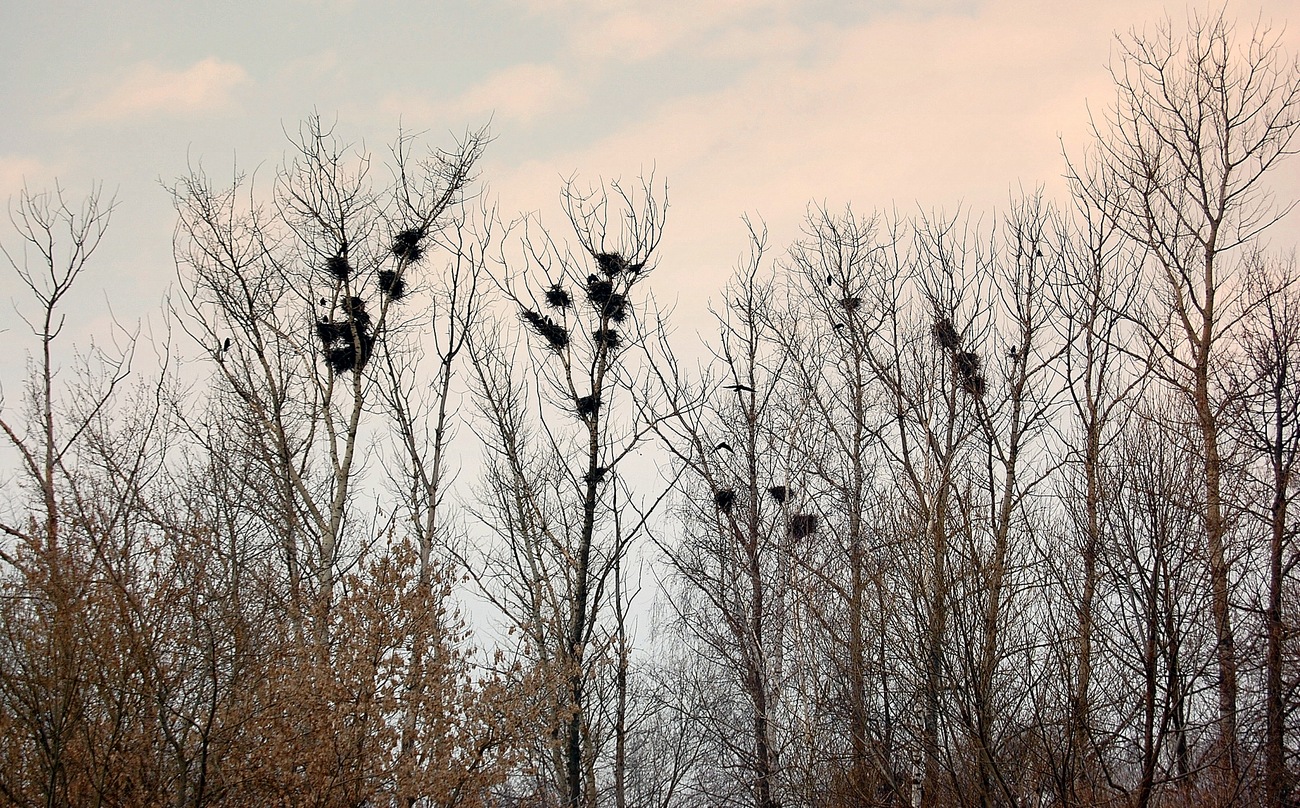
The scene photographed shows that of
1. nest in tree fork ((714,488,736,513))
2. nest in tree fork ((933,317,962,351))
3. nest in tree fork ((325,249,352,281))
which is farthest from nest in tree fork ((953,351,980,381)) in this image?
nest in tree fork ((325,249,352,281))

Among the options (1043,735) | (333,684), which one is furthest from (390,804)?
(1043,735)

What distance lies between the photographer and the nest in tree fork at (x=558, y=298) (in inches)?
495

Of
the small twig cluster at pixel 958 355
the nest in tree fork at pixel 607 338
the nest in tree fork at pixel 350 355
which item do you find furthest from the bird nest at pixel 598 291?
the small twig cluster at pixel 958 355

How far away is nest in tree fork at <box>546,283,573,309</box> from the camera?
41.2 ft

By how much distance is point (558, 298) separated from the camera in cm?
1265

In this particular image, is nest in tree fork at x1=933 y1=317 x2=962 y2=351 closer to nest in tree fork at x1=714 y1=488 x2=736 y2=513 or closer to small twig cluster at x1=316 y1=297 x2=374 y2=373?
nest in tree fork at x1=714 y1=488 x2=736 y2=513

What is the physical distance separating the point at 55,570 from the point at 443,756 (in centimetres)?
366

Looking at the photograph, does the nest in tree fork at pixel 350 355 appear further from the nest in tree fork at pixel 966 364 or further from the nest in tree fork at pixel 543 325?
the nest in tree fork at pixel 966 364

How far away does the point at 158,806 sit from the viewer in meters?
8.02

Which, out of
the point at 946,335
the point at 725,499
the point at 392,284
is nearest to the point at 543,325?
the point at 392,284

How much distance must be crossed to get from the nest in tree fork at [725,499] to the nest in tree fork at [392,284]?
206 inches

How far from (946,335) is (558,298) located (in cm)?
489

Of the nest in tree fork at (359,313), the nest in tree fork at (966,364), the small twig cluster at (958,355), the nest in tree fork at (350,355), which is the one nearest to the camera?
the small twig cluster at (958,355)

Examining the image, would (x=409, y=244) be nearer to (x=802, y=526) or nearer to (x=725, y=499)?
(x=725, y=499)
